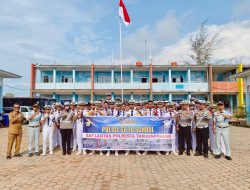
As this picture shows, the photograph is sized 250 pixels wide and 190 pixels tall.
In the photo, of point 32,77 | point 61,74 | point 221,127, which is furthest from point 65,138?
point 61,74

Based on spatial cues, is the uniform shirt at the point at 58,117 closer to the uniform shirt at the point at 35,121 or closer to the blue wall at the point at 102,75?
the uniform shirt at the point at 35,121

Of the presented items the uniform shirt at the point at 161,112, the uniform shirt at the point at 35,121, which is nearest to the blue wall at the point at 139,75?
the uniform shirt at the point at 161,112

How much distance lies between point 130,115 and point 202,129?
2.45m

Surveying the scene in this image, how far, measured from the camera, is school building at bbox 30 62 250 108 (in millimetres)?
28547

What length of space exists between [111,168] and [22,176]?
2.16 metres

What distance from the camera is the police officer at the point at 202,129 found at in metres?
7.47

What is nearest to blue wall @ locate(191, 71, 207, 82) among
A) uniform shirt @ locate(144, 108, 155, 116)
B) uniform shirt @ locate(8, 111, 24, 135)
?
uniform shirt @ locate(144, 108, 155, 116)

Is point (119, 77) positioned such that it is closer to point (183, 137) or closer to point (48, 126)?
point (48, 126)

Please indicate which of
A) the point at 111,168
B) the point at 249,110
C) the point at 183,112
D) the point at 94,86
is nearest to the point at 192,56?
the point at 94,86

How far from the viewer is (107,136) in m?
7.86

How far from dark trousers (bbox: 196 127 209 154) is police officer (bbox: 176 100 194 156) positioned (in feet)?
0.97

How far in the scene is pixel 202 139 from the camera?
7.58m

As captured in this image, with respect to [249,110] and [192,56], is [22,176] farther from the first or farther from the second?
[192,56]

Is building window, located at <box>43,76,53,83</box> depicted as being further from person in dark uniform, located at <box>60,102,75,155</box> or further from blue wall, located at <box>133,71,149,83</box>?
person in dark uniform, located at <box>60,102,75,155</box>
